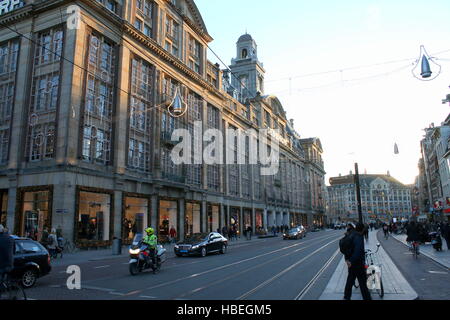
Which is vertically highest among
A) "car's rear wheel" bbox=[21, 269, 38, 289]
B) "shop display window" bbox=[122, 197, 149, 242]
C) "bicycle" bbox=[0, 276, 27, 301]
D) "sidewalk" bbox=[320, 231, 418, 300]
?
"shop display window" bbox=[122, 197, 149, 242]

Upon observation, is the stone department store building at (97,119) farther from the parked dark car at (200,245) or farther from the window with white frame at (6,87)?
the parked dark car at (200,245)

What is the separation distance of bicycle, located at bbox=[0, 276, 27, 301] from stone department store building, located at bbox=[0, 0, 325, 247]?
43.3 ft

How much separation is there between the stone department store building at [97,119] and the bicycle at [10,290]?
13197mm

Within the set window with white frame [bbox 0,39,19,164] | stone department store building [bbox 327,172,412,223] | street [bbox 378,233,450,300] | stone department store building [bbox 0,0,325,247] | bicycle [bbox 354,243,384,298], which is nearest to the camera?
bicycle [bbox 354,243,384,298]

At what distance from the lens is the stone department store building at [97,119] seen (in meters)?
25.5

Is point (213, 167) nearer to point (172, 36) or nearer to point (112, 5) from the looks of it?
point (172, 36)

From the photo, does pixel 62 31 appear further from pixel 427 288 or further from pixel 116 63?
pixel 427 288

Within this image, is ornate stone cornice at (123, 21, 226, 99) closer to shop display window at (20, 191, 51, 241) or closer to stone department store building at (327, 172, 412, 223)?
shop display window at (20, 191, 51, 241)

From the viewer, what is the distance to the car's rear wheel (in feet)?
33.5

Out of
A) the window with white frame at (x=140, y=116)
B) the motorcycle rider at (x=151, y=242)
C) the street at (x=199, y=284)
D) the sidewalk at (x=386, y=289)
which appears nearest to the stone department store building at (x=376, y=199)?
the window with white frame at (x=140, y=116)

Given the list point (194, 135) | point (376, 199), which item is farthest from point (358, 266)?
point (376, 199)

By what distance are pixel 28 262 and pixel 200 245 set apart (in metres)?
12.0

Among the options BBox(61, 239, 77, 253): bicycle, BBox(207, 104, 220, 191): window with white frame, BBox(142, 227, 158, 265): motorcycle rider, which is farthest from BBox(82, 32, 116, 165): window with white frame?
BBox(207, 104, 220, 191): window with white frame
